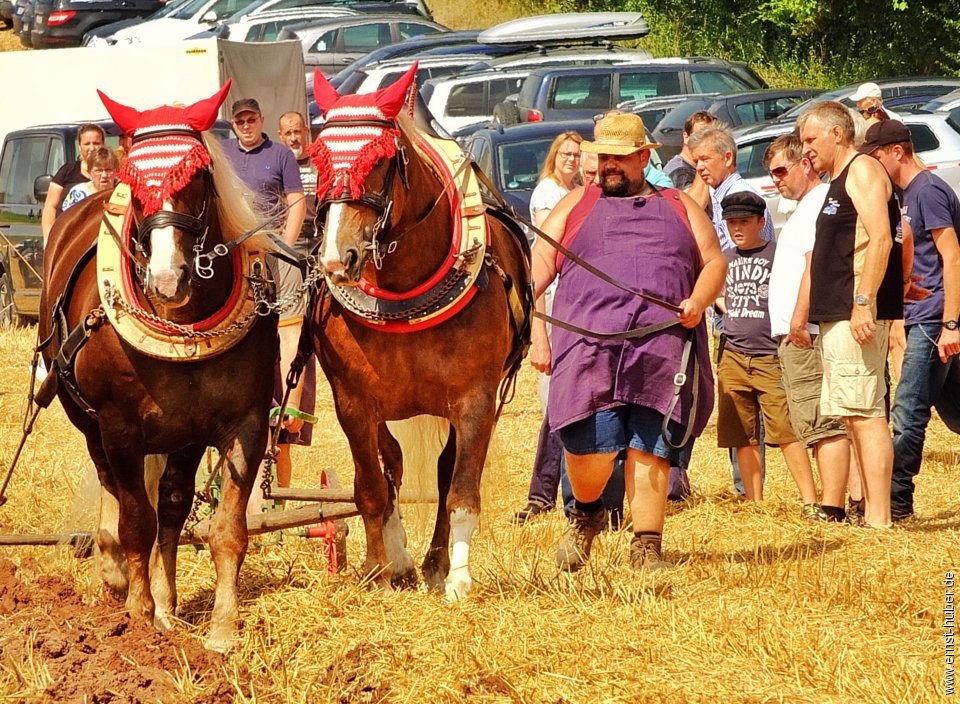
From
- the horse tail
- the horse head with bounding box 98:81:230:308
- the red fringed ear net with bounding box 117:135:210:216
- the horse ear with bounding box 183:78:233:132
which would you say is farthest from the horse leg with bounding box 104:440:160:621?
the horse tail

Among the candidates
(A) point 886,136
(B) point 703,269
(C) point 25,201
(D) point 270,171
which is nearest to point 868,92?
(A) point 886,136

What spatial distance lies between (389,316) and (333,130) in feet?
2.52

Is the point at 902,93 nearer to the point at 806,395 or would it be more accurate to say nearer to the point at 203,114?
the point at 806,395

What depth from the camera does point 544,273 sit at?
22.4 ft

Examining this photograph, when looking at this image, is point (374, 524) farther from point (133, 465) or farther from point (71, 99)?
point (71, 99)

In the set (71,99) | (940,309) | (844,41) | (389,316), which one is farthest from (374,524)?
(844,41)

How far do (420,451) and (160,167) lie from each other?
2.17 m

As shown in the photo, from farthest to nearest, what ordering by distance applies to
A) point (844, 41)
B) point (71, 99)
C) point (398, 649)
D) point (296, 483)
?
point (844, 41) → point (71, 99) → point (296, 483) → point (398, 649)

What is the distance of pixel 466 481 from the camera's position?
6148 millimetres

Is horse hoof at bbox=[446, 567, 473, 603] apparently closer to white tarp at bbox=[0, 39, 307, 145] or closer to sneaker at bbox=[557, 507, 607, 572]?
sneaker at bbox=[557, 507, 607, 572]

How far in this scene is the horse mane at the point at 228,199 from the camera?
227 inches

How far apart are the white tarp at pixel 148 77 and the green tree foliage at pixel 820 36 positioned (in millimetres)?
12331

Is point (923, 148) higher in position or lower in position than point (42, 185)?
lower

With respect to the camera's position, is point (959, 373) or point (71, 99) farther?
point (71, 99)
